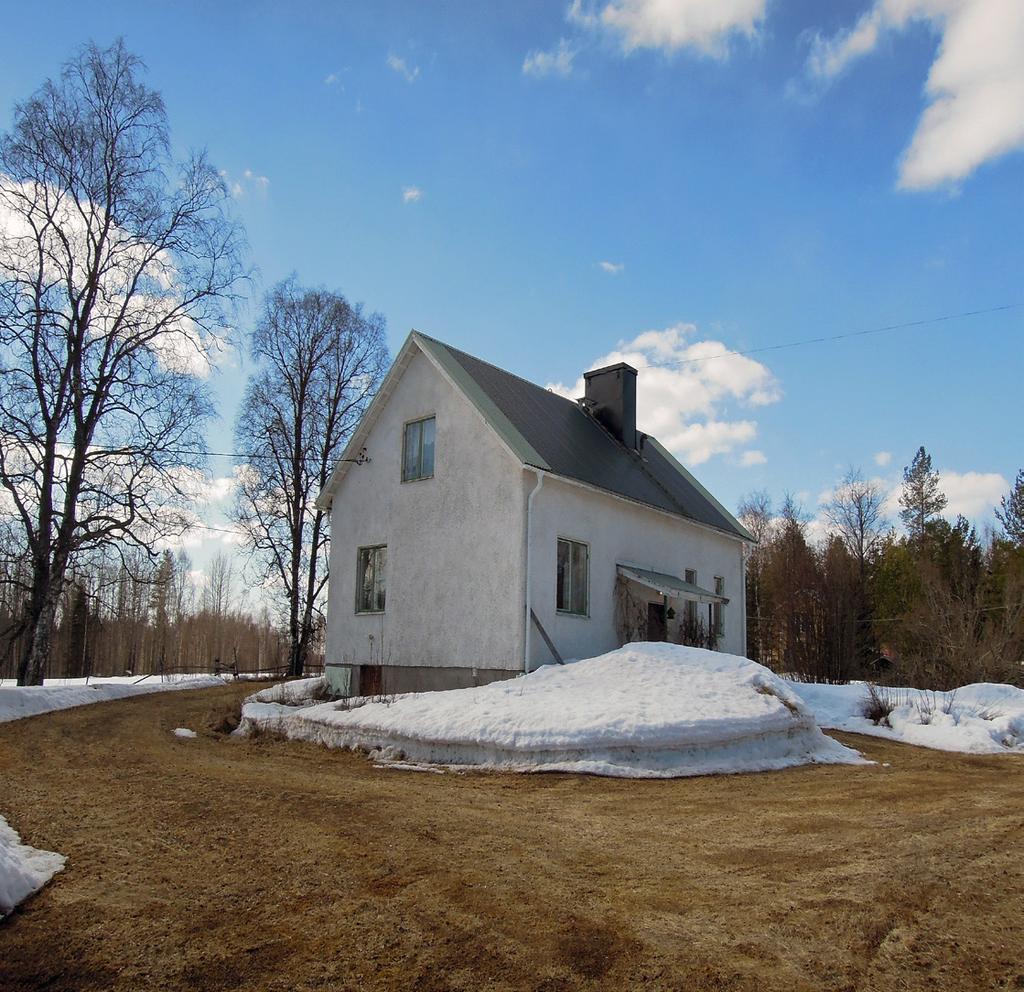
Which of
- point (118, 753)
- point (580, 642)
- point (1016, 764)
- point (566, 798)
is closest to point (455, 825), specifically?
point (566, 798)

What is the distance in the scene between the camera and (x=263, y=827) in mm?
5711

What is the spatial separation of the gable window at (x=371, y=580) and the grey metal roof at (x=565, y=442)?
3742 millimetres

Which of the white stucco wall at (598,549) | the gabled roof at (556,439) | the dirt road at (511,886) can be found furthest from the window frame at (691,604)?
the dirt road at (511,886)

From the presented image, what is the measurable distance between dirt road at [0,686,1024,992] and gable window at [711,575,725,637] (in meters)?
11.9

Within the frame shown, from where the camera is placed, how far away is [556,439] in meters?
16.2

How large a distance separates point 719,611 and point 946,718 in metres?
7.88

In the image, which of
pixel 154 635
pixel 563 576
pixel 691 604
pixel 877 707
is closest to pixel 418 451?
pixel 563 576

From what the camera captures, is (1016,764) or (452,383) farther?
(452,383)

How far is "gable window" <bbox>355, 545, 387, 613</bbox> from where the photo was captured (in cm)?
1612

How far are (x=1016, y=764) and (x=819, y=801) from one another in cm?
475

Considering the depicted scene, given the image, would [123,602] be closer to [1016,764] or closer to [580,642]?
[580,642]

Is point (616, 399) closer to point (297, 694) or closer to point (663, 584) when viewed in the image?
point (663, 584)

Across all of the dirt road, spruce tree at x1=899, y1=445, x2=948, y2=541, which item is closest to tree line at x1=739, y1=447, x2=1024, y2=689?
spruce tree at x1=899, y1=445, x2=948, y2=541

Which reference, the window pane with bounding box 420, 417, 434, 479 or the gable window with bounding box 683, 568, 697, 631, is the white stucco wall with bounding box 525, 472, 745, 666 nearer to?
the gable window with bounding box 683, 568, 697, 631
